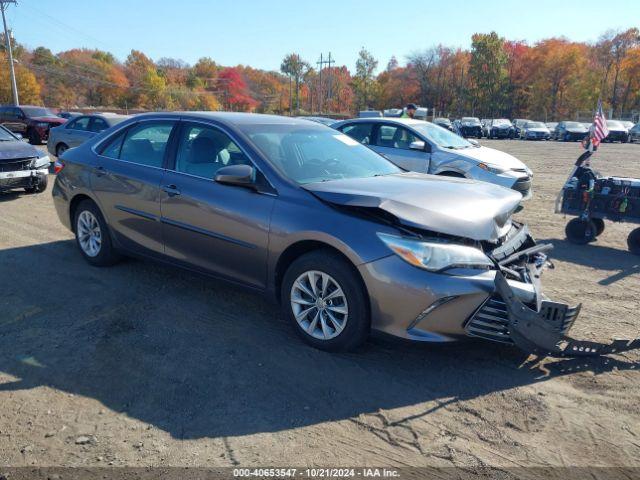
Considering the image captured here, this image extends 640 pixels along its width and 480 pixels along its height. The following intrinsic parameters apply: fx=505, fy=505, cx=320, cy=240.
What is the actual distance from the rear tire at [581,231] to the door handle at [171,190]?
5606 millimetres

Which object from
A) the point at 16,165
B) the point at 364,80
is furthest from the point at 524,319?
the point at 364,80

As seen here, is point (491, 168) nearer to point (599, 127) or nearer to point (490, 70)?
point (599, 127)

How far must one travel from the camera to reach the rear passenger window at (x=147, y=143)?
4832mm

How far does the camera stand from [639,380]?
3455mm

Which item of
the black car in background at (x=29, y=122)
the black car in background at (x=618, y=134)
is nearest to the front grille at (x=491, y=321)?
the black car in background at (x=29, y=122)

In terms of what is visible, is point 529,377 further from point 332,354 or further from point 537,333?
point 332,354

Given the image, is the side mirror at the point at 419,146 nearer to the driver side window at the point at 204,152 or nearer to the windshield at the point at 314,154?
the windshield at the point at 314,154

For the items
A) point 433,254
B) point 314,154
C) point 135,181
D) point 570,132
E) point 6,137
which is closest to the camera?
point 433,254

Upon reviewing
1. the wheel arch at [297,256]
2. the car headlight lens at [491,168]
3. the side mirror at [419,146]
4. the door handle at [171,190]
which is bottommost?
the wheel arch at [297,256]

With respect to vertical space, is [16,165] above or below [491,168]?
below

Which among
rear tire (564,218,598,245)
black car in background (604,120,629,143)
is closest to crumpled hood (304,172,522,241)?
rear tire (564,218,598,245)

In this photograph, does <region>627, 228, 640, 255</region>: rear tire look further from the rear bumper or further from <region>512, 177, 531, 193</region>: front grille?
the rear bumper

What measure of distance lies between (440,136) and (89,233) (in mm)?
6731

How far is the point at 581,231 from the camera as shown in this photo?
723 centimetres
